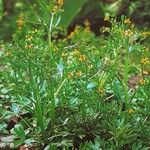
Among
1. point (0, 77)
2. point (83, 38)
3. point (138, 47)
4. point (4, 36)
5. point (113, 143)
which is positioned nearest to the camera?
point (113, 143)

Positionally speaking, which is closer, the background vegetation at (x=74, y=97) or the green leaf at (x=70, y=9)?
the background vegetation at (x=74, y=97)

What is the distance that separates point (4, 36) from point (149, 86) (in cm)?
400

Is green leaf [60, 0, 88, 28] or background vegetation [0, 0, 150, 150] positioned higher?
background vegetation [0, 0, 150, 150]

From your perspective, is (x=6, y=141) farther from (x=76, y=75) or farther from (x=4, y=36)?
(x=4, y=36)

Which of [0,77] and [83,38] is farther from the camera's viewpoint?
[0,77]

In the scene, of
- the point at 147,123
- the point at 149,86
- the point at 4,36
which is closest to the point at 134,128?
the point at 147,123

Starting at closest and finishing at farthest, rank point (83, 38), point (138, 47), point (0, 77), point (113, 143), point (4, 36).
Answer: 1. point (113, 143)
2. point (138, 47)
3. point (83, 38)
4. point (0, 77)
5. point (4, 36)

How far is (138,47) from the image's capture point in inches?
106

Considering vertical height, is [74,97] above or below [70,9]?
above

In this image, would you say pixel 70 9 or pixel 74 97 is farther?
pixel 70 9

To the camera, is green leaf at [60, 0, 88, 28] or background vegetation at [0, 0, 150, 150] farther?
green leaf at [60, 0, 88, 28]

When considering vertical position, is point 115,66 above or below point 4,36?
above

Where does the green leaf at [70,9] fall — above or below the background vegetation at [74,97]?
below

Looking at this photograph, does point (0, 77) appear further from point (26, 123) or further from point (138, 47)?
point (138, 47)
